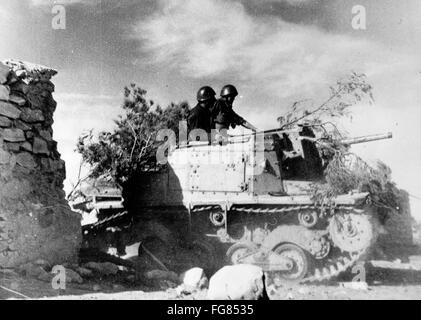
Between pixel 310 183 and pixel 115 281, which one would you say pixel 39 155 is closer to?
pixel 115 281

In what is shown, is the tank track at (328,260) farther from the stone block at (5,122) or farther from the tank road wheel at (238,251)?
the stone block at (5,122)

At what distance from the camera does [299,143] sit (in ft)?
31.8

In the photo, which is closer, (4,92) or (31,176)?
(4,92)

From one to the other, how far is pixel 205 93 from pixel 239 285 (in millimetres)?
9075

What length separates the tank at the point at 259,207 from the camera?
8195 mm

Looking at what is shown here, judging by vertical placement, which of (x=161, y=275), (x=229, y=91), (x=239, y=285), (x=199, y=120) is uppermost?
(x=229, y=91)

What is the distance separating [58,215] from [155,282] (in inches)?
92.3

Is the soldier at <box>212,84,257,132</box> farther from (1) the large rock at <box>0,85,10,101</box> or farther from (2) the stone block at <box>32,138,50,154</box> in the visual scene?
(1) the large rock at <box>0,85,10,101</box>

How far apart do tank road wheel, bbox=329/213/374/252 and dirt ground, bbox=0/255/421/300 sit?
30.5 inches

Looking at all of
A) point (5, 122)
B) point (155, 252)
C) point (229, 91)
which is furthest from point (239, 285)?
point (229, 91)

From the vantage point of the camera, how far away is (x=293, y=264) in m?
8.46

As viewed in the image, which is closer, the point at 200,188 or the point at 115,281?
the point at 115,281

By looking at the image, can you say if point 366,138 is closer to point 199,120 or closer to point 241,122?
point 241,122
